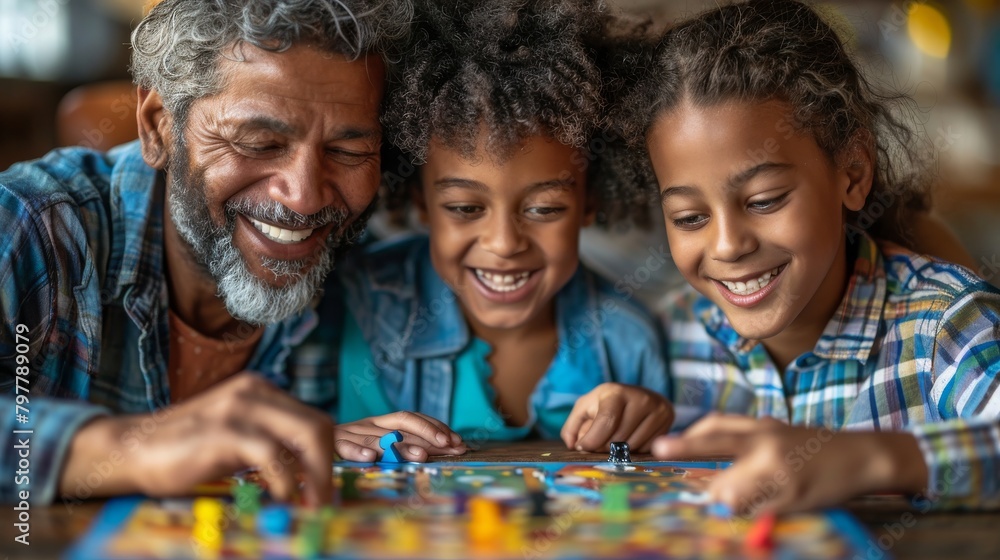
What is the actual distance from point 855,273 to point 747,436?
0.78 metres

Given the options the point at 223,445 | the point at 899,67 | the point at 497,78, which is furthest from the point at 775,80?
the point at 899,67

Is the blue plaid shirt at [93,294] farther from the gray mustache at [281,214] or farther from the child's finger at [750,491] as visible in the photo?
the child's finger at [750,491]

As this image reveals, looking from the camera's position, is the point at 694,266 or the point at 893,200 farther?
the point at 893,200

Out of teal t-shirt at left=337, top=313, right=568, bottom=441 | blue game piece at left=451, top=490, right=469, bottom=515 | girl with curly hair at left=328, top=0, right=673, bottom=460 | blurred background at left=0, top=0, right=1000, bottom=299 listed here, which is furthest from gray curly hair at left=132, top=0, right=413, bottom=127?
blurred background at left=0, top=0, right=1000, bottom=299

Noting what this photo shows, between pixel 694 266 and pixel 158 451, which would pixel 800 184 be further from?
pixel 158 451

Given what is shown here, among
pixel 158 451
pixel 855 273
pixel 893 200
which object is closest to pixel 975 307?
pixel 855 273

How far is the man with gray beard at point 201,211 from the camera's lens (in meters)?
1.46

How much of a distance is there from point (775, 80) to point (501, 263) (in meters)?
0.56

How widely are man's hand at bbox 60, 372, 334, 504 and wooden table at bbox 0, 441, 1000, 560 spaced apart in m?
0.06

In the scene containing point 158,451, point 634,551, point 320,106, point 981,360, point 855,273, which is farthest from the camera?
point 855,273

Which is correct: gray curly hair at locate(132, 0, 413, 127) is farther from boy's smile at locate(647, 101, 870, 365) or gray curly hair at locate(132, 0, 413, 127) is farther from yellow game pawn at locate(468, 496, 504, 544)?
yellow game pawn at locate(468, 496, 504, 544)

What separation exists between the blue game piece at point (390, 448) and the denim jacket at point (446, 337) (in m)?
0.51

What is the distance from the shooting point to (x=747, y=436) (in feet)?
3.29

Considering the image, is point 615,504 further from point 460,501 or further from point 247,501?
point 247,501
